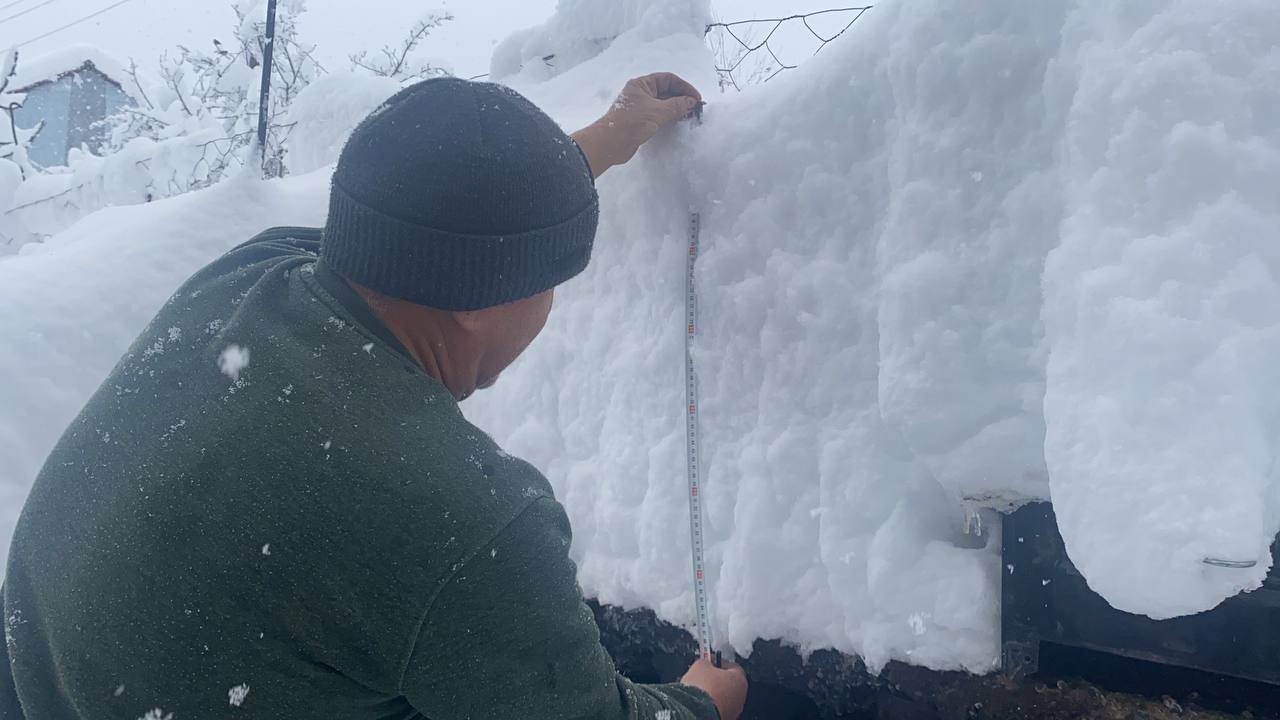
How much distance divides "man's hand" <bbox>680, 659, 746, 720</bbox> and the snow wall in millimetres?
134

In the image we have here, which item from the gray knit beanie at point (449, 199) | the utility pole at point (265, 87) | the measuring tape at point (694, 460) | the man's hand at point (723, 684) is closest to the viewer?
the gray knit beanie at point (449, 199)

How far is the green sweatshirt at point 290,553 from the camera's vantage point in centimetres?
98

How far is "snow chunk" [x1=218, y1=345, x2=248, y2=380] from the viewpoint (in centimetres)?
106

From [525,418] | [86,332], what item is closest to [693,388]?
[525,418]

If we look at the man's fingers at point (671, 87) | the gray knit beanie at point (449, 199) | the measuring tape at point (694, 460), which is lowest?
the measuring tape at point (694, 460)

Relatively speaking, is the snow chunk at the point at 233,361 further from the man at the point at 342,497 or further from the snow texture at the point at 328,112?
the snow texture at the point at 328,112

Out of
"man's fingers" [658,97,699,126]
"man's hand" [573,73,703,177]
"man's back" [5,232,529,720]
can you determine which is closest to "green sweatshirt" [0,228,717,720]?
"man's back" [5,232,529,720]

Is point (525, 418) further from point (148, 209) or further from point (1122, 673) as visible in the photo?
point (148, 209)

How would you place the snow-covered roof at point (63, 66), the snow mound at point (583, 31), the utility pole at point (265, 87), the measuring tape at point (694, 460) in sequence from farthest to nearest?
the snow-covered roof at point (63, 66)
the utility pole at point (265, 87)
the snow mound at point (583, 31)
the measuring tape at point (694, 460)

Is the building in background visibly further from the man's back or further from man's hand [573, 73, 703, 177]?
the man's back

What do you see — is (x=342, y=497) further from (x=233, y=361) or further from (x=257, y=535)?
(x=233, y=361)

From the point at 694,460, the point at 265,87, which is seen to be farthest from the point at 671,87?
the point at 265,87

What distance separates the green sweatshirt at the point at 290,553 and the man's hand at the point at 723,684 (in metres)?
0.62

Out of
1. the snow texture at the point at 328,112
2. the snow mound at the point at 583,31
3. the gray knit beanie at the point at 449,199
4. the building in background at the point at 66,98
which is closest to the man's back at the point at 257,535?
the gray knit beanie at the point at 449,199
